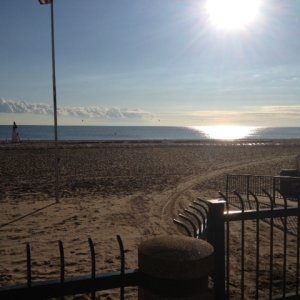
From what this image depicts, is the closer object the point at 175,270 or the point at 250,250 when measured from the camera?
the point at 175,270

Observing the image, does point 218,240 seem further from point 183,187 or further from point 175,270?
point 183,187

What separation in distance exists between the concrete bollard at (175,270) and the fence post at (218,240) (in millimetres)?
479

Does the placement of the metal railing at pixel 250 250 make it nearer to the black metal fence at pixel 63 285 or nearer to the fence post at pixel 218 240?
the fence post at pixel 218 240

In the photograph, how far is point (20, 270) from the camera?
6582mm

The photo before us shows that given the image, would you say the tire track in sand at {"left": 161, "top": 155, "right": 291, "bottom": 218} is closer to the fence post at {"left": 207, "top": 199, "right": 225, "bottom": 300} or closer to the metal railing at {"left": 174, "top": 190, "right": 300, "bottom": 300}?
the metal railing at {"left": 174, "top": 190, "right": 300, "bottom": 300}

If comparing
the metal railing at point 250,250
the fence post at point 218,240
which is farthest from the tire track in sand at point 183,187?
the fence post at point 218,240

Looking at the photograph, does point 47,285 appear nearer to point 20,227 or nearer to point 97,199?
point 20,227

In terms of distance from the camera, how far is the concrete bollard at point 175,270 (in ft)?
9.40

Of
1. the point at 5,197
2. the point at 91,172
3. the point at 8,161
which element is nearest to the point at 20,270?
the point at 5,197

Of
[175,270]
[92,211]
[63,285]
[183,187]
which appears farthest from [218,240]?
[183,187]

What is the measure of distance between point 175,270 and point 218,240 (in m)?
0.83

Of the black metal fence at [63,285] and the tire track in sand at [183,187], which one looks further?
the tire track in sand at [183,187]

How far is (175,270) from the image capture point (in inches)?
112

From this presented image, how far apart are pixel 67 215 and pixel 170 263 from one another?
27.5 ft
